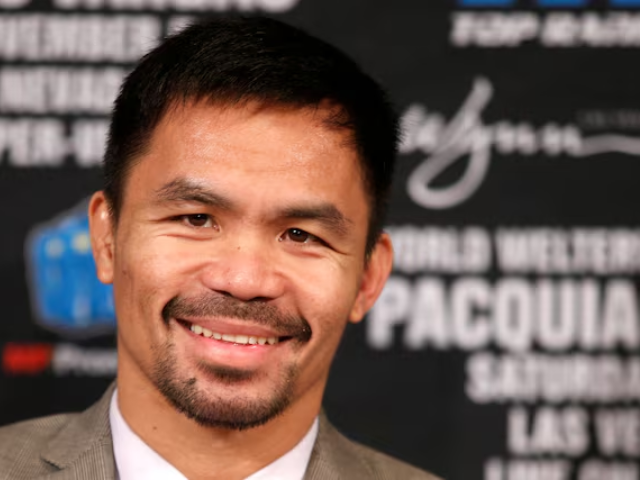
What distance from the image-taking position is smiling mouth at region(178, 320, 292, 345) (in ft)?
4.42

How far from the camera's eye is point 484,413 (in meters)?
2.37

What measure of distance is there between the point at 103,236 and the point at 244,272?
340mm

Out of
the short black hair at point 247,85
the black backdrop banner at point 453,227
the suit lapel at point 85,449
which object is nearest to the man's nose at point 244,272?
the short black hair at point 247,85

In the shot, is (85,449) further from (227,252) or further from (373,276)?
(373,276)

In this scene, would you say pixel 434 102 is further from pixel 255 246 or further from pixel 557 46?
pixel 255 246

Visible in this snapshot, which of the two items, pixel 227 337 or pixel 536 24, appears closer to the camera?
pixel 227 337

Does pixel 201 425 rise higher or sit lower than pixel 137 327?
lower

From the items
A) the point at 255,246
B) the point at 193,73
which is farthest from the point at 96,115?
the point at 255,246

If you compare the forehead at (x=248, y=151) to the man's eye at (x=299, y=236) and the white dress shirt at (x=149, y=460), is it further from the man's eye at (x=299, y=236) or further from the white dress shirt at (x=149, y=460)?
the white dress shirt at (x=149, y=460)

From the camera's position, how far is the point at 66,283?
93.2 inches

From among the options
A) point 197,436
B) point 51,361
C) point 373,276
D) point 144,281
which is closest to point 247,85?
point 144,281

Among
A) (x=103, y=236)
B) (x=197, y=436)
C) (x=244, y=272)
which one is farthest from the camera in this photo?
(x=103, y=236)

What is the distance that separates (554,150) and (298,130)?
118cm

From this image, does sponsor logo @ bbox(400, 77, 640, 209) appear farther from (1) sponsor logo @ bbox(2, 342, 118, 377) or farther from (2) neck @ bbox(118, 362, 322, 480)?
(2) neck @ bbox(118, 362, 322, 480)
